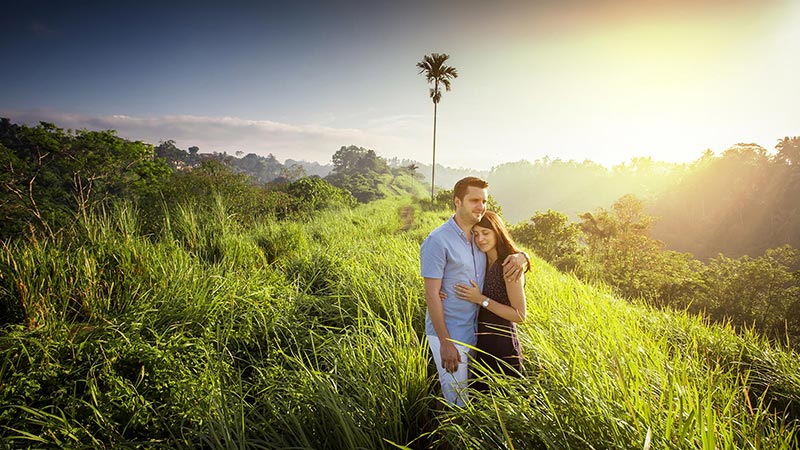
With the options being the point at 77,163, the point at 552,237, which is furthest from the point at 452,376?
the point at 552,237

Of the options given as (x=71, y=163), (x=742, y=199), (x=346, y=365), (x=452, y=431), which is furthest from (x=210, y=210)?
(x=742, y=199)

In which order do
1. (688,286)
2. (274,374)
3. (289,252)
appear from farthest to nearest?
1. (688,286)
2. (289,252)
3. (274,374)

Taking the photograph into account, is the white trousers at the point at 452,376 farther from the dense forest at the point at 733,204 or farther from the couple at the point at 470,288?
the dense forest at the point at 733,204

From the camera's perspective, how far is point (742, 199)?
54.9 meters

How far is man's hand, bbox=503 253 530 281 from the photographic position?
1.81 meters

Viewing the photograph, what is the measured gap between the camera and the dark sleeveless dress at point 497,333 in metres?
1.84

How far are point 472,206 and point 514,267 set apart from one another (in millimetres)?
474

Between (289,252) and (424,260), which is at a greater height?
(424,260)

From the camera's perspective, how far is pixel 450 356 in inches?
72.0

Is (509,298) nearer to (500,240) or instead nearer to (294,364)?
(500,240)

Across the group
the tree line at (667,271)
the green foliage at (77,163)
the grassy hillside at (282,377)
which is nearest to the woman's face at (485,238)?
the grassy hillside at (282,377)

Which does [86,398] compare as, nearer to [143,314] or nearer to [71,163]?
[143,314]

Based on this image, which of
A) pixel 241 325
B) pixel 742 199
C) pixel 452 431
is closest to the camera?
pixel 452 431

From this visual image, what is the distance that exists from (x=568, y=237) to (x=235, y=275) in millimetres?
24220
